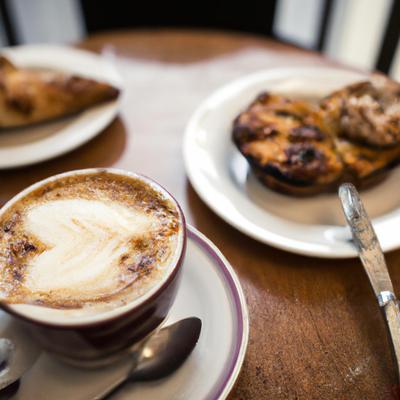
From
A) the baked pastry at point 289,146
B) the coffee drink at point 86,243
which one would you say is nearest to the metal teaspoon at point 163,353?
the coffee drink at point 86,243

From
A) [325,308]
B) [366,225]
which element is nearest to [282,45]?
[366,225]

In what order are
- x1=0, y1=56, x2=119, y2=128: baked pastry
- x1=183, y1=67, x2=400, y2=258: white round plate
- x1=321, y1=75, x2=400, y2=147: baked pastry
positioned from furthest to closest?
x1=0, y1=56, x2=119, y2=128: baked pastry
x1=321, y1=75, x2=400, y2=147: baked pastry
x1=183, y1=67, x2=400, y2=258: white round plate

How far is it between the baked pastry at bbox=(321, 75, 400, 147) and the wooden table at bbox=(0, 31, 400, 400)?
242 millimetres

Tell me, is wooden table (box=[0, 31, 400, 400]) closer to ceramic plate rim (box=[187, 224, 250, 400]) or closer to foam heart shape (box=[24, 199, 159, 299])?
ceramic plate rim (box=[187, 224, 250, 400])

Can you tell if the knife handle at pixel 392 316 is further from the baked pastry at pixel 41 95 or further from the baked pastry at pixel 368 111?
the baked pastry at pixel 41 95

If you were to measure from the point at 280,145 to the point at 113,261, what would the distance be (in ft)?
1.53

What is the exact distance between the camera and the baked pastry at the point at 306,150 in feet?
2.67

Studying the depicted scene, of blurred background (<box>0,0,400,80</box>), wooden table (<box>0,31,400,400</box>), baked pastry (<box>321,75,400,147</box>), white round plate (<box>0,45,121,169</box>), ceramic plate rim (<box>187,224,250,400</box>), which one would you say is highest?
baked pastry (<box>321,75,400,147</box>)

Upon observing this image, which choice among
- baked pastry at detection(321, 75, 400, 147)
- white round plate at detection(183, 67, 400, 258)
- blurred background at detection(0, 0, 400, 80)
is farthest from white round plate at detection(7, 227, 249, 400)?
blurred background at detection(0, 0, 400, 80)

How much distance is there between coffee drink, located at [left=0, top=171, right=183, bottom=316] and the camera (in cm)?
48

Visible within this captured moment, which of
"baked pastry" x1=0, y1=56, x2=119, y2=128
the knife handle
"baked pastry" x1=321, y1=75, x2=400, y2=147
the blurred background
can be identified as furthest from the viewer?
the blurred background

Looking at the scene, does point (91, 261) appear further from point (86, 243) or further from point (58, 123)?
point (58, 123)

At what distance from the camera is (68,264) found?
1.67 ft

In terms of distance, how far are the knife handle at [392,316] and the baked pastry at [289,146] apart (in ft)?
0.86
